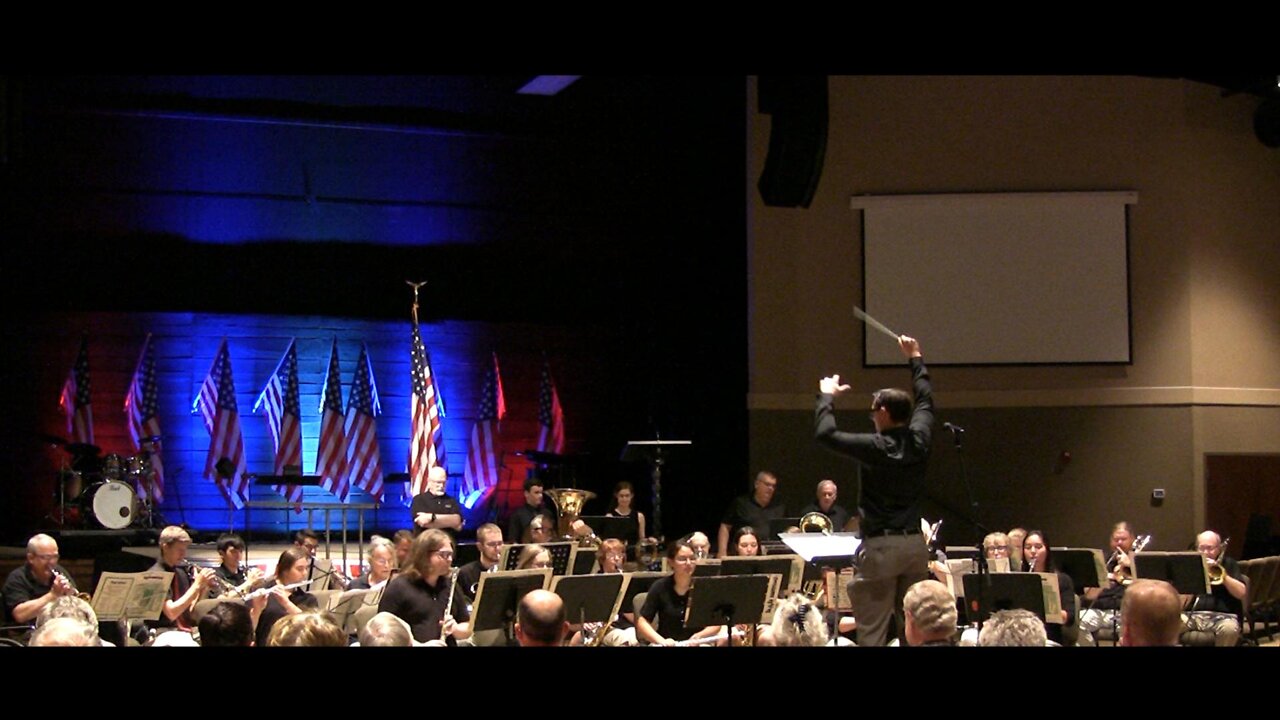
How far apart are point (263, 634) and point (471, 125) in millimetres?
8701

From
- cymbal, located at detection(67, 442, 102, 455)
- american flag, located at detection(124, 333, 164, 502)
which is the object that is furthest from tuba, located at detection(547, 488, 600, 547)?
american flag, located at detection(124, 333, 164, 502)

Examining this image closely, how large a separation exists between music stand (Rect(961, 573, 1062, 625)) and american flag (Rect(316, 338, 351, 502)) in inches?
334

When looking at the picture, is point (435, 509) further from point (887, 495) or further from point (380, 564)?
point (887, 495)

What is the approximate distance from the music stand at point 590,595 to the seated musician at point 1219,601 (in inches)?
171

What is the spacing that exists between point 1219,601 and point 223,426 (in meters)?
9.57

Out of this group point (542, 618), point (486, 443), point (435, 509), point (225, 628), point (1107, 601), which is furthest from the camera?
point (486, 443)

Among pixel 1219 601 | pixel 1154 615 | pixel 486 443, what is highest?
pixel 486 443

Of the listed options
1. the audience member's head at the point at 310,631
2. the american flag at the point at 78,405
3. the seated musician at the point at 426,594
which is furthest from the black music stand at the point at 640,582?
the american flag at the point at 78,405

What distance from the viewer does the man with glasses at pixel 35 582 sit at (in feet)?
27.2

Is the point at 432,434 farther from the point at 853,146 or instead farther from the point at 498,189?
the point at 853,146

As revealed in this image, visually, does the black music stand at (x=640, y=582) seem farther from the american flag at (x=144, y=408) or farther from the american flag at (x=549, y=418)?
the american flag at (x=144, y=408)

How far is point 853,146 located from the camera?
45.4 ft

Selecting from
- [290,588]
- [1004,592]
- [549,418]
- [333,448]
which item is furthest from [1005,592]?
[549,418]

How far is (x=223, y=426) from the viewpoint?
1441cm
